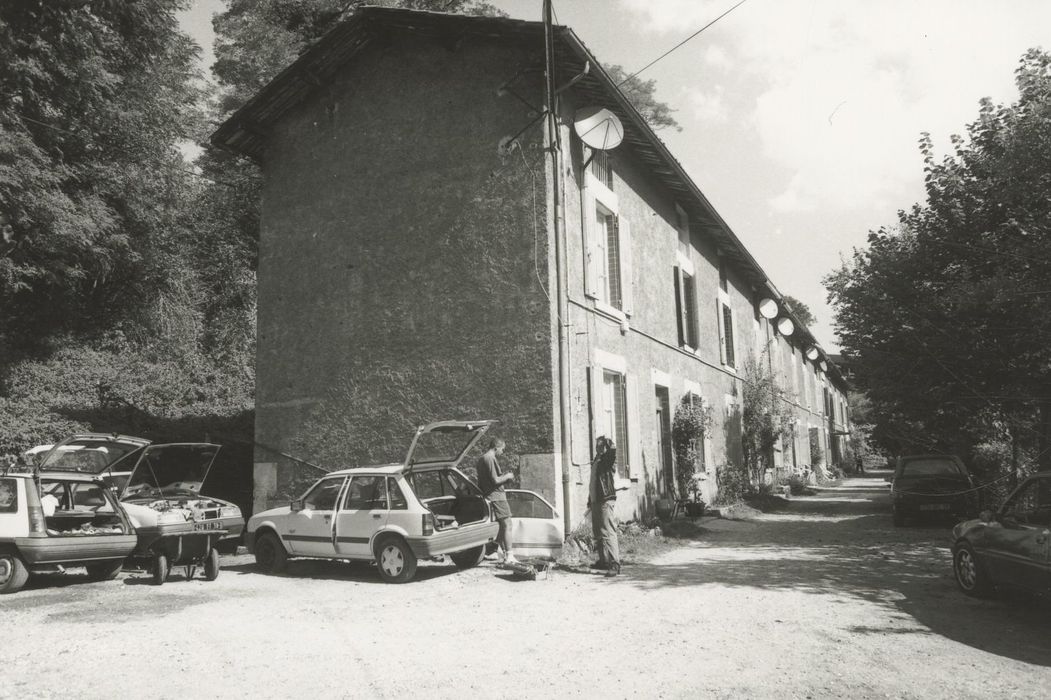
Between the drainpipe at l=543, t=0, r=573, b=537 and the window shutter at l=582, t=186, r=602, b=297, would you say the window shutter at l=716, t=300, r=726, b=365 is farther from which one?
the drainpipe at l=543, t=0, r=573, b=537

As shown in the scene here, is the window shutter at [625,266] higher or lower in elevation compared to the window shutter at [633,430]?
higher

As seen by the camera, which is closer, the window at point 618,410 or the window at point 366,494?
the window at point 366,494

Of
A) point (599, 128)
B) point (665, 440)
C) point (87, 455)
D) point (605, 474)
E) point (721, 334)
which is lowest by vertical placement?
point (605, 474)

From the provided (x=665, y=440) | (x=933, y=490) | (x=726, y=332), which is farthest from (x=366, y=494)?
(x=726, y=332)

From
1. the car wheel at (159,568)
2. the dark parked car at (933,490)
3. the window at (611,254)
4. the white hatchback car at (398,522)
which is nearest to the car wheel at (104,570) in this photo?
the car wheel at (159,568)

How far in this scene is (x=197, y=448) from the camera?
37.7 feet

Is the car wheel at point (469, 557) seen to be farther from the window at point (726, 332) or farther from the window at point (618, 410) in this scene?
the window at point (726, 332)

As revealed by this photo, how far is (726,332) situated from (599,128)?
10911 mm

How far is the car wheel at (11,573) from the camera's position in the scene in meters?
8.30

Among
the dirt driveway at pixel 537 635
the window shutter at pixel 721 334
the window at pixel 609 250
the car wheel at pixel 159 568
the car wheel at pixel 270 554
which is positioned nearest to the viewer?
the dirt driveway at pixel 537 635

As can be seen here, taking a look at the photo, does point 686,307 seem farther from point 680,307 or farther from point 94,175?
point 94,175

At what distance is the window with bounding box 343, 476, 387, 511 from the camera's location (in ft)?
29.8

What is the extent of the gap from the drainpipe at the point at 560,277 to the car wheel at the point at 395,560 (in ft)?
8.28

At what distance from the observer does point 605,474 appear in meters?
9.29
